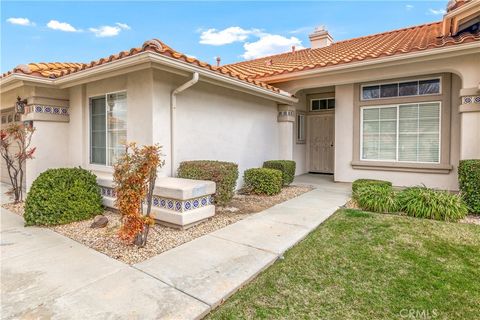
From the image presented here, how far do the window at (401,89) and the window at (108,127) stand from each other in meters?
7.05

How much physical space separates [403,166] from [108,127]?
320 inches

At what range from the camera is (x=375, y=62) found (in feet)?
25.0

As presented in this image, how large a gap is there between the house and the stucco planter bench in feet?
3.34

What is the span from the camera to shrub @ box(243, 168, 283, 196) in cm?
766

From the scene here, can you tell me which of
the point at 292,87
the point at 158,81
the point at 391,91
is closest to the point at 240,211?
the point at 158,81

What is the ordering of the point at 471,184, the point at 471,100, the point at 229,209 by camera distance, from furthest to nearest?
the point at 471,100
the point at 229,209
the point at 471,184

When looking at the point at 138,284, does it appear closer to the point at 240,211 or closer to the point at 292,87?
the point at 240,211

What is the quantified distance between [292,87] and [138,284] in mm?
8009

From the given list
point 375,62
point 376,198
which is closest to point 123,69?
point 376,198

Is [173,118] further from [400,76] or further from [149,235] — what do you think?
[400,76]

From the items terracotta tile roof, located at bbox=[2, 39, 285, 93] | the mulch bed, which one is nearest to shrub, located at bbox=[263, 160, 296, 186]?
the mulch bed

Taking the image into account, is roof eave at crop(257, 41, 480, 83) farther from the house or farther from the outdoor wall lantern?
the outdoor wall lantern

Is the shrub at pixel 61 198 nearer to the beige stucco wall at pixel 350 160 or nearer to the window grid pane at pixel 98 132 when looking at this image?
the window grid pane at pixel 98 132

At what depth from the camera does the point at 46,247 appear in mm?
4195
